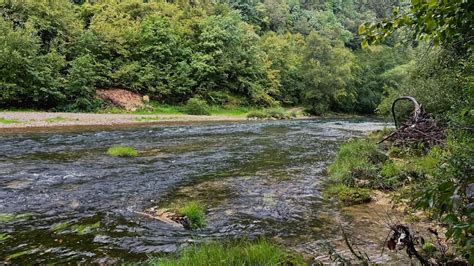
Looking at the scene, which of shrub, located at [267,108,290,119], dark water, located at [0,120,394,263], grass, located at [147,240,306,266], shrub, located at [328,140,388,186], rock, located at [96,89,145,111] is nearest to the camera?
grass, located at [147,240,306,266]

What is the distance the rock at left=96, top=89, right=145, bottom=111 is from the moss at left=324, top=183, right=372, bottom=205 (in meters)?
28.4

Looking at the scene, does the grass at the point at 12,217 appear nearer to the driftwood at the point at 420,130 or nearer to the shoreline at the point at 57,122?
the driftwood at the point at 420,130

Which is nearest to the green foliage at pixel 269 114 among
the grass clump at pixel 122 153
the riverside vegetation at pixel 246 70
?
the riverside vegetation at pixel 246 70

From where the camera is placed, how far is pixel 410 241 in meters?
2.87

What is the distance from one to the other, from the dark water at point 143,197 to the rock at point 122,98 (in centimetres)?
1885

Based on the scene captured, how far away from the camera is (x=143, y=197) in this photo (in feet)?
26.2

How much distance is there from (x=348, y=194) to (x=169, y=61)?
36.5m

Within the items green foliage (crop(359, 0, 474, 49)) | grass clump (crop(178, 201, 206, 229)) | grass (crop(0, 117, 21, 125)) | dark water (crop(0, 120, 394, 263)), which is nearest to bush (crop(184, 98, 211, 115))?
grass (crop(0, 117, 21, 125))

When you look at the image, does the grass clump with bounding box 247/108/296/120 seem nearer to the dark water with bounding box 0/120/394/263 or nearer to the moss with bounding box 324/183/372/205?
the dark water with bounding box 0/120/394/263

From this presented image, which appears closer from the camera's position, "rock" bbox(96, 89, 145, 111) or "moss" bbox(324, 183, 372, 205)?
"moss" bbox(324, 183, 372, 205)

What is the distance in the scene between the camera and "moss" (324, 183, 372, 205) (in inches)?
305

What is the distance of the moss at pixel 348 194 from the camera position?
774cm

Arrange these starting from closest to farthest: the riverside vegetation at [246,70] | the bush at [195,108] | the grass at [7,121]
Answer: the riverside vegetation at [246,70] → the grass at [7,121] → the bush at [195,108]

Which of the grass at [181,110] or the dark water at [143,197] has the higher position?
the grass at [181,110]
